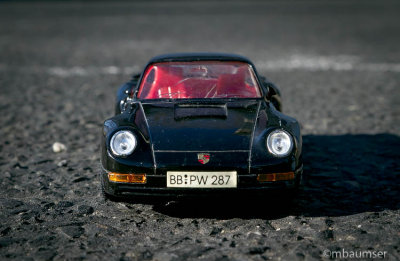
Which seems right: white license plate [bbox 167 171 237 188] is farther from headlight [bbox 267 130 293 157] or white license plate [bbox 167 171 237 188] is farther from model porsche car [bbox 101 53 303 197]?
headlight [bbox 267 130 293 157]

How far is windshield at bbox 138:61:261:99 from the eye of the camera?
5.69 meters

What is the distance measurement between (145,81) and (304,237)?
2430mm

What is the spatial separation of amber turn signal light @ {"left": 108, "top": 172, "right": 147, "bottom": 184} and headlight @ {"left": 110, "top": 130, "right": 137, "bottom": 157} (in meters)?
0.17

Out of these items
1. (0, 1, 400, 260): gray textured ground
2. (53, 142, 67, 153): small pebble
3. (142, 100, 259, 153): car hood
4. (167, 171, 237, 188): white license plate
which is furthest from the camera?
(53, 142, 67, 153): small pebble

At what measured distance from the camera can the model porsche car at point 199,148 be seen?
4.44 meters

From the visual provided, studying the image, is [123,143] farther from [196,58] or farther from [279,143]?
[196,58]

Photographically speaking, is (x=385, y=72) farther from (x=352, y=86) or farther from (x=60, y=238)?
(x=60, y=238)

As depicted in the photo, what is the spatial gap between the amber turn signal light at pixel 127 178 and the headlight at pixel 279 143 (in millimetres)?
1047

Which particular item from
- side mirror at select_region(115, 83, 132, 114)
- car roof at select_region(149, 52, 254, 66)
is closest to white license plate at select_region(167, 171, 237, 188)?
side mirror at select_region(115, 83, 132, 114)

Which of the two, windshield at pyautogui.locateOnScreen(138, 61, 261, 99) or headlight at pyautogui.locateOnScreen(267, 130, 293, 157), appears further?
windshield at pyautogui.locateOnScreen(138, 61, 261, 99)

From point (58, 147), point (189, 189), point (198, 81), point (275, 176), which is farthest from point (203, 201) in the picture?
point (58, 147)

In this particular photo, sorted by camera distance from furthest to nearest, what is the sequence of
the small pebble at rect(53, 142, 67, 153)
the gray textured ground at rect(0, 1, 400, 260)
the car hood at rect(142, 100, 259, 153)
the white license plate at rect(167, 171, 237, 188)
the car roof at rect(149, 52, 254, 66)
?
the small pebble at rect(53, 142, 67, 153) < the car roof at rect(149, 52, 254, 66) < the car hood at rect(142, 100, 259, 153) < the white license plate at rect(167, 171, 237, 188) < the gray textured ground at rect(0, 1, 400, 260)

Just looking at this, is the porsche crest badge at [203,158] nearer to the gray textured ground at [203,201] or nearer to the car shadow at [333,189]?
the car shadow at [333,189]

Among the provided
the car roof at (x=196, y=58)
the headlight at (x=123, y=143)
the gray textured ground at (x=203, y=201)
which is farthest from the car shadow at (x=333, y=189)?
the car roof at (x=196, y=58)
